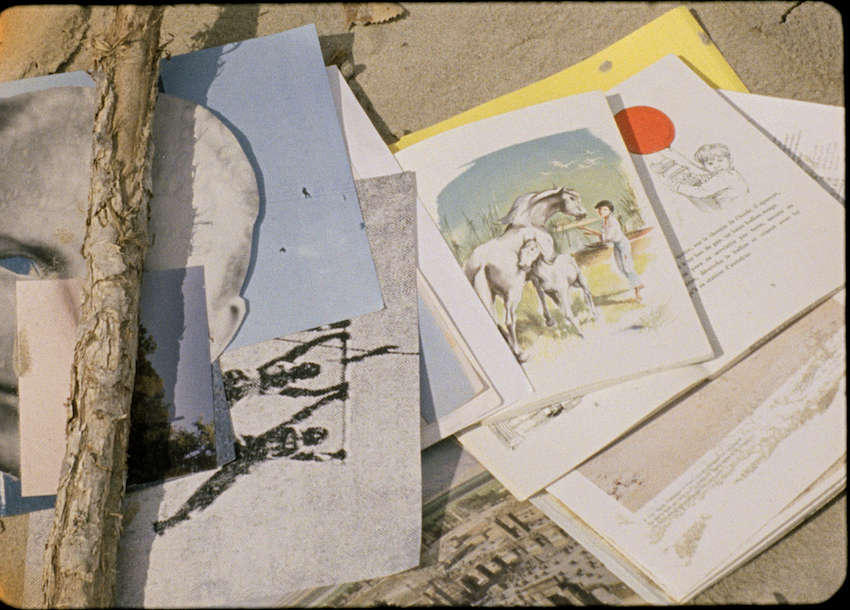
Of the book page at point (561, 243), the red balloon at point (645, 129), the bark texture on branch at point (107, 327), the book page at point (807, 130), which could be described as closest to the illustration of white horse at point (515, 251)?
the book page at point (561, 243)

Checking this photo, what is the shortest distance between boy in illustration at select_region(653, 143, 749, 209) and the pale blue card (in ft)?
1.31

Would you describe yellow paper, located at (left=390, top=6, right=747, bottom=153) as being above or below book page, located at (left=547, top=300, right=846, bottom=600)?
above

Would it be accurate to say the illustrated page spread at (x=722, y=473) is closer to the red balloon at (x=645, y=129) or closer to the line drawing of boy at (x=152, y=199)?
the red balloon at (x=645, y=129)

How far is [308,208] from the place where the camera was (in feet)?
2.40

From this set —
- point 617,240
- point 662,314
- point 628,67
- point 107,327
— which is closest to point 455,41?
point 628,67

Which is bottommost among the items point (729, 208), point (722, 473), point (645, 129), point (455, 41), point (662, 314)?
point (722, 473)

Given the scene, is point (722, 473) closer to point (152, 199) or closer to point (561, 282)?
point (561, 282)

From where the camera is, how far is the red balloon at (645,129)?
0.76 meters

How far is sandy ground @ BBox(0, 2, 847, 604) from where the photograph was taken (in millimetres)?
781

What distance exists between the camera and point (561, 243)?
72 cm

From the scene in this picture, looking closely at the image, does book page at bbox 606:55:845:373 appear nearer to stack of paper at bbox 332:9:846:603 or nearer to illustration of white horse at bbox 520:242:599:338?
stack of paper at bbox 332:9:846:603

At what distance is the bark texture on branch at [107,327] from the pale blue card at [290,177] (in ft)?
0.25

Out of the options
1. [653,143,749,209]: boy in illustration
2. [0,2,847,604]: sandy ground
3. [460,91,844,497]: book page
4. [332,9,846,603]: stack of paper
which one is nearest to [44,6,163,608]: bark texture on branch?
[0,2,847,604]: sandy ground

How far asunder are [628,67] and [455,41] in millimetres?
236
